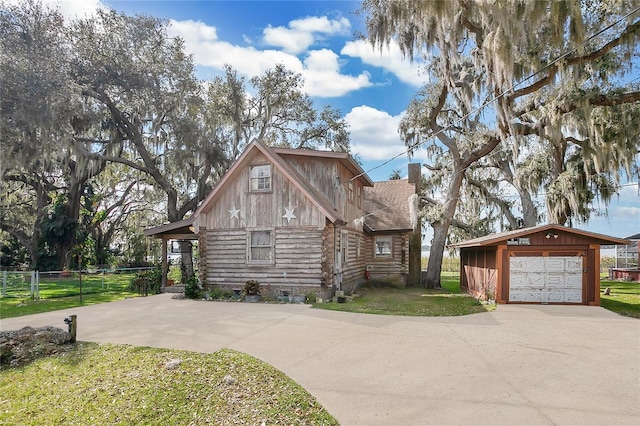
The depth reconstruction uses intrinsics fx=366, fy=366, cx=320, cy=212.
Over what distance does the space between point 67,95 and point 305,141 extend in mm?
13408

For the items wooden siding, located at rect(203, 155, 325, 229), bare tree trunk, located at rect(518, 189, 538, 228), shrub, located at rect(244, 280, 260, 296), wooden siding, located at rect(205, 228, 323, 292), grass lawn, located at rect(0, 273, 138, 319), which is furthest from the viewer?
bare tree trunk, located at rect(518, 189, 538, 228)

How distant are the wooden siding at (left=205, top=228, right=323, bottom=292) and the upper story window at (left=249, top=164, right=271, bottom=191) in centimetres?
172

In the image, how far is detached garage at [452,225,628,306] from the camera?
12234mm

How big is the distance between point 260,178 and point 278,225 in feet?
6.52

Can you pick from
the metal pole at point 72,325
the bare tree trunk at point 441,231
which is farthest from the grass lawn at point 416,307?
the metal pole at point 72,325

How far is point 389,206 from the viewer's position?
21.6m

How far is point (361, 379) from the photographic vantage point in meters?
5.19

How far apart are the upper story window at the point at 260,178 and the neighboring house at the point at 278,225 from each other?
0.04 meters

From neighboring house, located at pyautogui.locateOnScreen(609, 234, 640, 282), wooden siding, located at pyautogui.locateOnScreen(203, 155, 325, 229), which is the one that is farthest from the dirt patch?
neighboring house, located at pyautogui.locateOnScreen(609, 234, 640, 282)

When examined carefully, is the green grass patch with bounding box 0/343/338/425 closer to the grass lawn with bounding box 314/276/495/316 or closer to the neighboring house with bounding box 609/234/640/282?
the grass lawn with bounding box 314/276/495/316

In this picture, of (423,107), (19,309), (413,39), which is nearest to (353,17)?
(413,39)

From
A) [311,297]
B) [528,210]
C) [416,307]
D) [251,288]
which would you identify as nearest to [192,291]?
[251,288]

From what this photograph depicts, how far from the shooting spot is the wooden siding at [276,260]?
43.6 feet

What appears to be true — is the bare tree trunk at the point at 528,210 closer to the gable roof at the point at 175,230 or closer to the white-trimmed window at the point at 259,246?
the white-trimmed window at the point at 259,246
